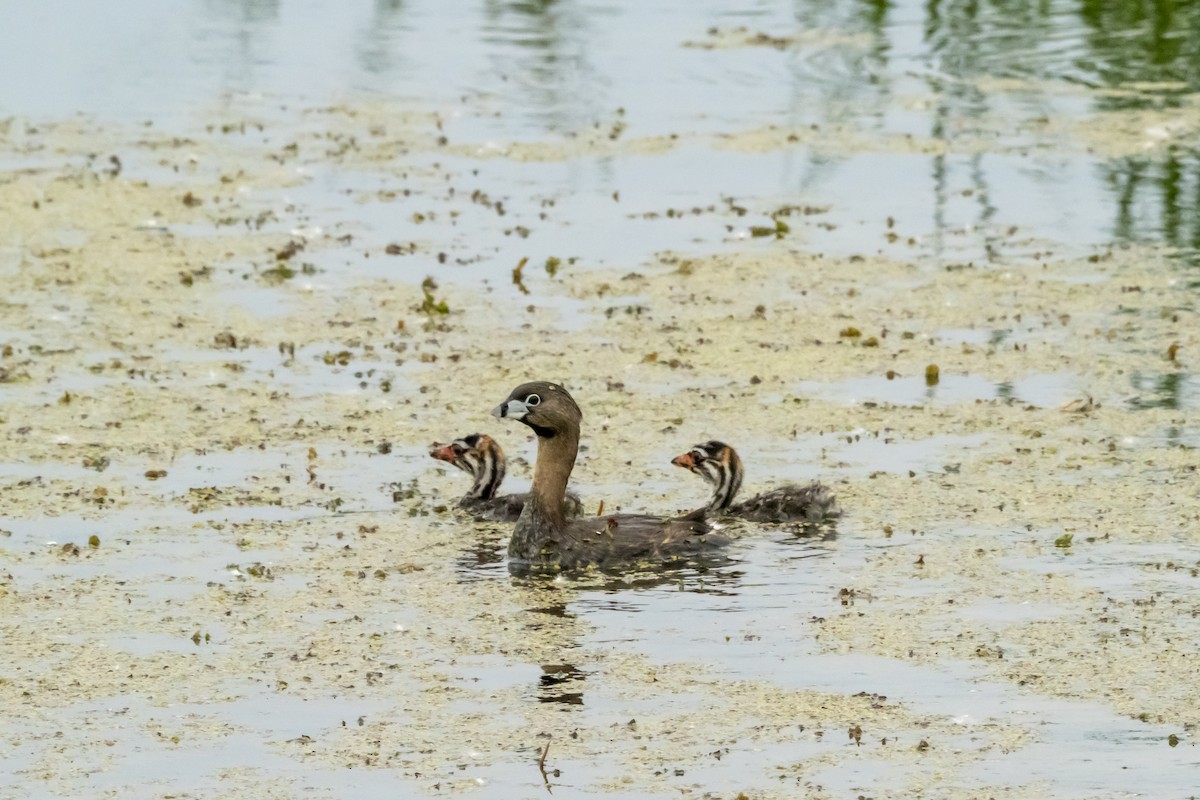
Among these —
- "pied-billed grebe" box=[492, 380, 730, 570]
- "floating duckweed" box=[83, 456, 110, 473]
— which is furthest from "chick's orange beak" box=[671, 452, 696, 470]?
"floating duckweed" box=[83, 456, 110, 473]

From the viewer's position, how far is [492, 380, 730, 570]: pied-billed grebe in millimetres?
11602

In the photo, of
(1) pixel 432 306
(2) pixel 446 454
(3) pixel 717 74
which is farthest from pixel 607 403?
(3) pixel 717 74

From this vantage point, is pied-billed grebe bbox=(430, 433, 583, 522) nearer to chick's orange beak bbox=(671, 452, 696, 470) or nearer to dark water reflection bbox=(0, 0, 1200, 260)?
chick's orange beak bbox=(671, 452, 696, 470)

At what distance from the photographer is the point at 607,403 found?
1401cm

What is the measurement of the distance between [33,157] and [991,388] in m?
→ 10.0

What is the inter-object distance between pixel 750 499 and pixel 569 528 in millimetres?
1201

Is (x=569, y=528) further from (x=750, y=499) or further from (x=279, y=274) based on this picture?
(x=279, y=274)

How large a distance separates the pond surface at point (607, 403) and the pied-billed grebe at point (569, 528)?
8.4 inches

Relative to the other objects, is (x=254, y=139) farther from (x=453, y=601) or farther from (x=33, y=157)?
(x=453, y=601)

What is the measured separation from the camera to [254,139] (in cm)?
2141

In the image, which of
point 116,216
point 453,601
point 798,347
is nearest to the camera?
point 453,601

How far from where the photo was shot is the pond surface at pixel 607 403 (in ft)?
29.6

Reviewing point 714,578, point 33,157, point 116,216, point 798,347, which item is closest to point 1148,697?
point 714,578

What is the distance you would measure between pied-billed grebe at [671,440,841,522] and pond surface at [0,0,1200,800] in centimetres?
19
